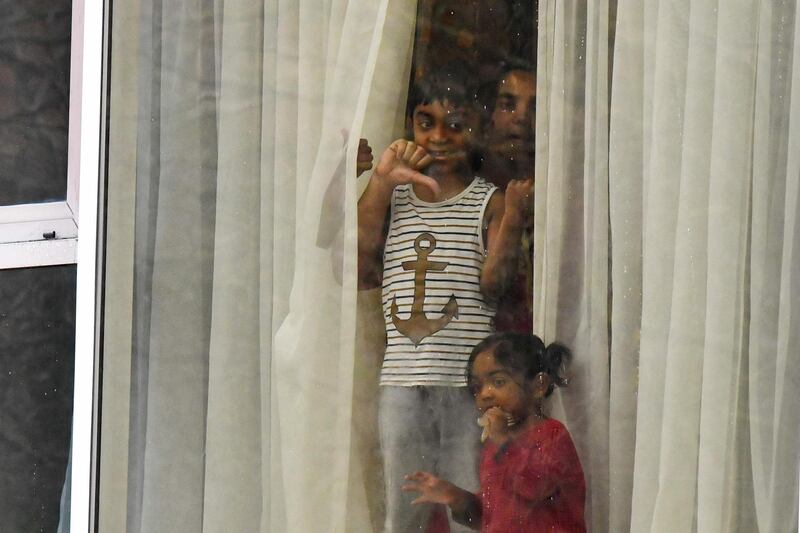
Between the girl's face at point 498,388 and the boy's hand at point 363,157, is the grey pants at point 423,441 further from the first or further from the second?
the boy's hand at point 363,157

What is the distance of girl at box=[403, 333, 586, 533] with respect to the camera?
1210 mm

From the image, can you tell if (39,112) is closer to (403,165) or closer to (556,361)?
(403,165)

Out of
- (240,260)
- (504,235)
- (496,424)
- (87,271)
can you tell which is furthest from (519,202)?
(87,271)

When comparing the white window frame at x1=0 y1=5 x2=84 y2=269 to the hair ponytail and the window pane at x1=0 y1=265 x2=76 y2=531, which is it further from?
the hair ponytail

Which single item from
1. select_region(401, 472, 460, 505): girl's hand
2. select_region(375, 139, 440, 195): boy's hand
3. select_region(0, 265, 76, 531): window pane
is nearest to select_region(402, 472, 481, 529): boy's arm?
select_region(401, 472, 460, 505): girl's hand

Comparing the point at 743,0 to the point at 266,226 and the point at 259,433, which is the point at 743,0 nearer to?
the point at 266,226

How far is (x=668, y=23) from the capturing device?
3.91 feet

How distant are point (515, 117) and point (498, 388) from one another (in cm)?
31

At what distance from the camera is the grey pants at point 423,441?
1.27 meters

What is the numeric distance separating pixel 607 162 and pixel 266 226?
0.46 m

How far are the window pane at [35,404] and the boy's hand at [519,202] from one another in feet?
2.50

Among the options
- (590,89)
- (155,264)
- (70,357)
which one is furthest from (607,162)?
(70,357)

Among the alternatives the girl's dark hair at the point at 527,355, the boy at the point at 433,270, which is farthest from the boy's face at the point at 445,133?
the girl's dark hair at the point at 527,355

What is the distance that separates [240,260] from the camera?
144 cm
